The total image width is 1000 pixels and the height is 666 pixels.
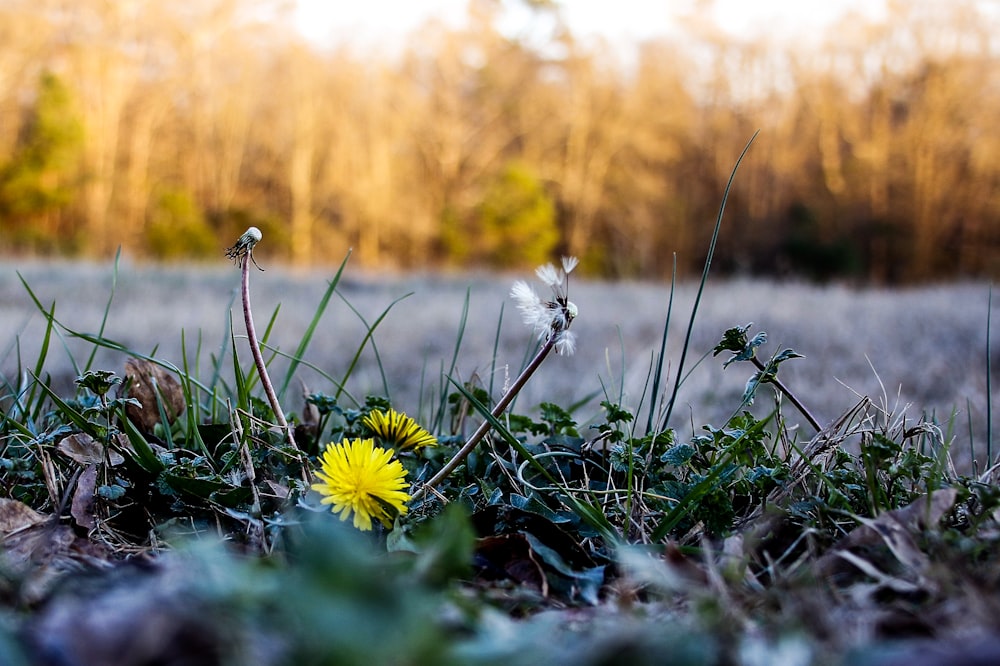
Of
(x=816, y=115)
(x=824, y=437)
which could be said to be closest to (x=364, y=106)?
(x=816, y=115)

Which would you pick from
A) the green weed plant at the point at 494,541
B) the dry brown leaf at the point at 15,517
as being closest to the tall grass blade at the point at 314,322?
the green weed plant at the point at 494,541

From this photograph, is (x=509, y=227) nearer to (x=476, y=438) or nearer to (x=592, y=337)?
(x=592, y=337)

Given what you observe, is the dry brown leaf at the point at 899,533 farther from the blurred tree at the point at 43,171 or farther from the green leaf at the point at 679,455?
the blurred tree at the point at 43,171

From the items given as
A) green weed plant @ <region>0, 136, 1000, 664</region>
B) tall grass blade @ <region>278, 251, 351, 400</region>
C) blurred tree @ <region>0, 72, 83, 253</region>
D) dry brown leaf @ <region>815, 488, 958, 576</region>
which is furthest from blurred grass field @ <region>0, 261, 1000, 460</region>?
blurred tree @ <region>0, 72, 83, 253</region>

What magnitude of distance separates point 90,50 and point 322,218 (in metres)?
8.46

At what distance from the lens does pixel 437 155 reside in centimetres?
2606

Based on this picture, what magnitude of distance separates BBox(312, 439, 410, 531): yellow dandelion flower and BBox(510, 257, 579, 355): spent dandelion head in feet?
0.75

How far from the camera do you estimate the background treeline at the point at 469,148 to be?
22.5 m

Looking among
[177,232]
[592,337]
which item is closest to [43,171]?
[177,232]

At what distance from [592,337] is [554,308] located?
5764 millimetres

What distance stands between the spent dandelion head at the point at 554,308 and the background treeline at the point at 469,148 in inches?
899

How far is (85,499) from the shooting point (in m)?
0.93

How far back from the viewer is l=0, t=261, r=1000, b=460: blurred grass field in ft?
13.3

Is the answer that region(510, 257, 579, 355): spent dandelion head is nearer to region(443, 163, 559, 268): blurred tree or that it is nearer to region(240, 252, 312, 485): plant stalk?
region(240, 252, 312, 485): plant stalk
